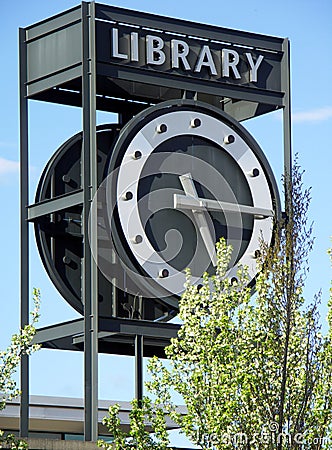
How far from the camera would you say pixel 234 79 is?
34.5m

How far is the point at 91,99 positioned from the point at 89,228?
2699 millimetres

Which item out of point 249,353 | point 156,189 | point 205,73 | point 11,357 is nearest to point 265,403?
point 249,353

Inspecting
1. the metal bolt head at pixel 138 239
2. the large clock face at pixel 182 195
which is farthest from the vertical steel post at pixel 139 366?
the metal bolt head at pixel 138 239

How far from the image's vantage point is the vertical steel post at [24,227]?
31.6m

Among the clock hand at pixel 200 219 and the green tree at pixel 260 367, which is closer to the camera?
the green tree at pixel 260 367

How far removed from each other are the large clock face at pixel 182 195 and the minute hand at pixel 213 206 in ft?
0.07

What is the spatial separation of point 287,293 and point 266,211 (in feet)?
20.8

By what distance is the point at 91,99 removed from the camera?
31.7 metres

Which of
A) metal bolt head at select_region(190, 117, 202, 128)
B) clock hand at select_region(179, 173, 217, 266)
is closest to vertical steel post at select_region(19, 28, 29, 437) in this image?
clock hand at select_region(179, 173, 217, 266)

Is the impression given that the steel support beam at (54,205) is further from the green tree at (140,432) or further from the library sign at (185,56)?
the green tree at (140,432)

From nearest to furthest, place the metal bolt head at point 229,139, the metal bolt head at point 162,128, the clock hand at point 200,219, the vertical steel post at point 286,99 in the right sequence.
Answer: the metal bolt head at point 162,128
the clock hand at point 200,219
the metal bolt head at point 229,139
the vertical steel post at point 286,99

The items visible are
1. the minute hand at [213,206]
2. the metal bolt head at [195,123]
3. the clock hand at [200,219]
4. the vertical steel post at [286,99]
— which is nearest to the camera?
the minute hand at [213,206]

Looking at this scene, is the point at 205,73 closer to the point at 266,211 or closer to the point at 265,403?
the point at 266,211

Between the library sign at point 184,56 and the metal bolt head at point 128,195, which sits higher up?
the library sign at point 184,56
